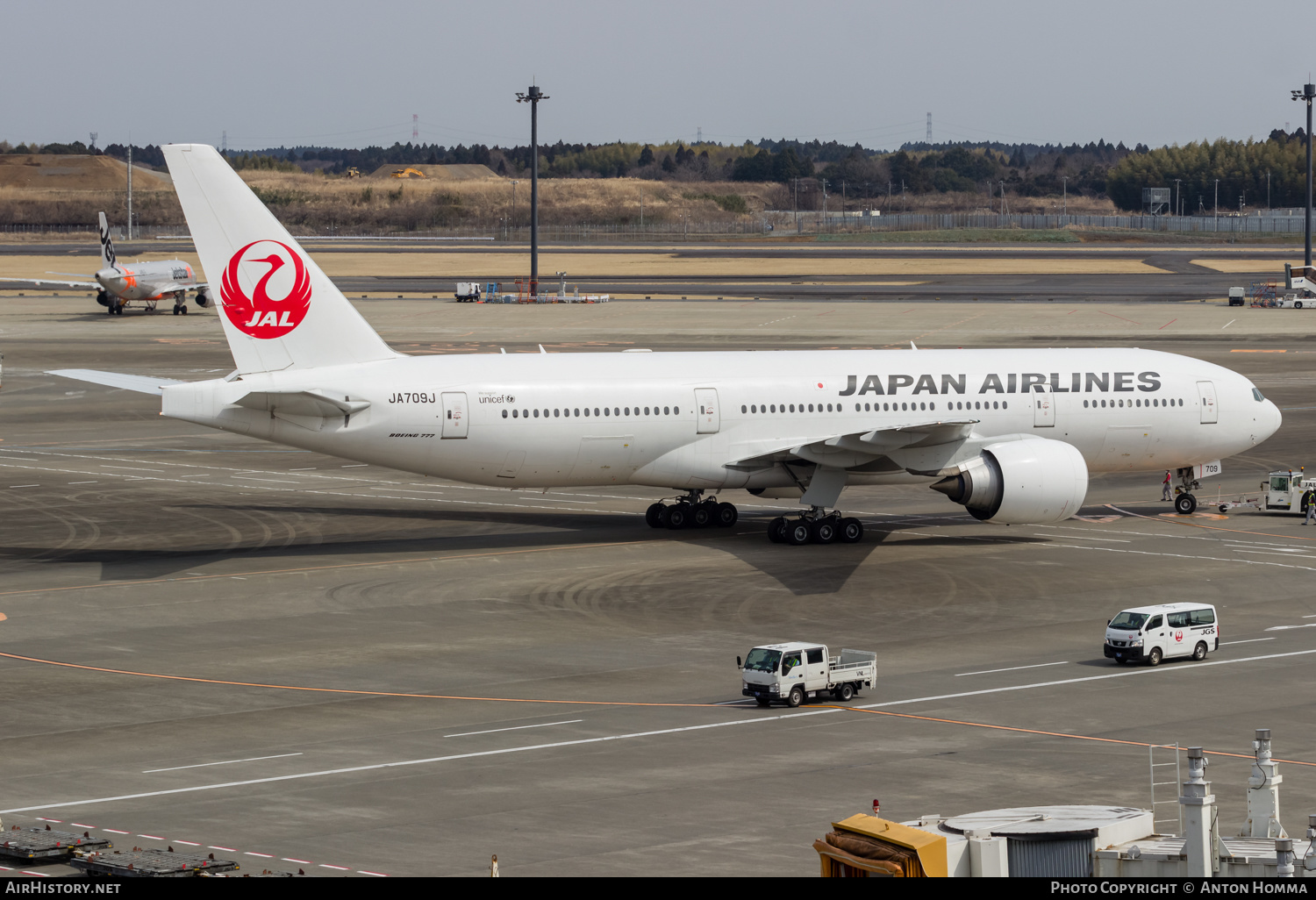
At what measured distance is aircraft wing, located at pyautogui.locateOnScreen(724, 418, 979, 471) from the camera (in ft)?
163

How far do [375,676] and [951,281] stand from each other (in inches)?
5609

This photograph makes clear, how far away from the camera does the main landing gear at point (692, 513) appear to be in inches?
2179

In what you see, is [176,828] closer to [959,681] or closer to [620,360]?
[959,681]

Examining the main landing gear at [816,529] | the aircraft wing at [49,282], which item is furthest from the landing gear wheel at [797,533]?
the aircraft wing at [49,282]

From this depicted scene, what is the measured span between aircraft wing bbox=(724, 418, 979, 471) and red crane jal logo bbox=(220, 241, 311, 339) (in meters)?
14.1

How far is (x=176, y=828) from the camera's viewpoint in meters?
25.5

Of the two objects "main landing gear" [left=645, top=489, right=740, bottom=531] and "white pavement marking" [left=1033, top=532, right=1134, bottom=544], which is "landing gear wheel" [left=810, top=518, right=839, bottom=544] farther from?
"white pavement marking" [left=1033, top=532, right=1134, bottom=544]

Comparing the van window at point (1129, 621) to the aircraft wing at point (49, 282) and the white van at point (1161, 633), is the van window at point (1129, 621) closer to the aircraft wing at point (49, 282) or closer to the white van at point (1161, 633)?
the white van at point (1161, 633)

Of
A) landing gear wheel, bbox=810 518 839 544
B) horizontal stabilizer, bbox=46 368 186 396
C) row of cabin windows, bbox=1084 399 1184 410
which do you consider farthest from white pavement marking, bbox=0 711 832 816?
row of cabin windows, bbox=1084 399 1184 410

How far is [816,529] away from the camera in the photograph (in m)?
52.2

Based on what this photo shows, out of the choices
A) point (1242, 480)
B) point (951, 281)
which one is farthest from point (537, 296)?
point (1242, 480)

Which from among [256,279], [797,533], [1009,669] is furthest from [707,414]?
[1009,669]

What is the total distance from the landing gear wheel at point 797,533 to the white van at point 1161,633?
50.0ft
